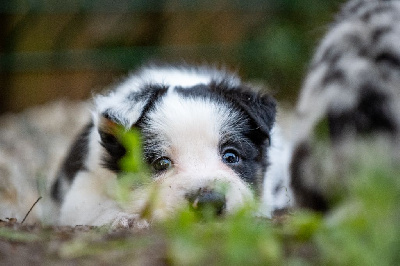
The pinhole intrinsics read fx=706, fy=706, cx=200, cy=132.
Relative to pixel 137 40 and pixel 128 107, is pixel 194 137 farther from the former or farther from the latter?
pixel 137 40

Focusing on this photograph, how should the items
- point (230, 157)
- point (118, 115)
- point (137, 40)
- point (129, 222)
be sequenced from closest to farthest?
point (129, 222) < point (118, 115) < point (230, 157) < point (137, 40)

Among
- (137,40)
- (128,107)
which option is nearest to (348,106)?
(128,107)

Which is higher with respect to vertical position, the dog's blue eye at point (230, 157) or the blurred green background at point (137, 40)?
the blurred green background at point (137, 40)

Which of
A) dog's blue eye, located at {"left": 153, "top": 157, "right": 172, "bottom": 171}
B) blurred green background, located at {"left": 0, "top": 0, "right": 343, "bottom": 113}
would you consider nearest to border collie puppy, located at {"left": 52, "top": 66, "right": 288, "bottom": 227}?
dog's blue eye, located at {"left": 153, "top": 157, "right": 172, "bottom": 171}

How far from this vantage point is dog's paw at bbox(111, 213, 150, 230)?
3.70 meters

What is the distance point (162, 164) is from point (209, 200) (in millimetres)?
656

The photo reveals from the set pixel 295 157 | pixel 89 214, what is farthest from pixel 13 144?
pixel 295 157

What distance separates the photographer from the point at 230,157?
4418 millimetres

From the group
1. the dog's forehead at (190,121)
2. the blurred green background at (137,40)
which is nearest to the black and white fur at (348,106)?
the dog's forehead at (190,121)

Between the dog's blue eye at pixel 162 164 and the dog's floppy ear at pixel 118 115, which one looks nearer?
the dog's blue eye at pixel 162 164

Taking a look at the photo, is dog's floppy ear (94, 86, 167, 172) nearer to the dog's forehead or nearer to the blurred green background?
the dog's forehead

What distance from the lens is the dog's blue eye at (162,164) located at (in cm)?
420

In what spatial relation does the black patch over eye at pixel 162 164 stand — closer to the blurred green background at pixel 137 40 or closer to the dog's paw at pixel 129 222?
the dog's paw at pixel 129 222

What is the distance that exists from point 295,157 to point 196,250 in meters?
1.43
